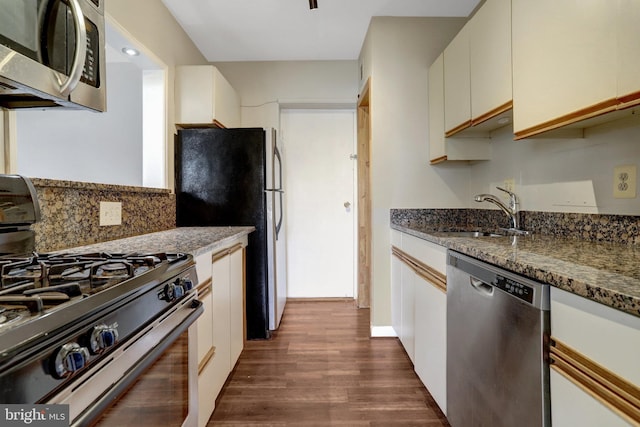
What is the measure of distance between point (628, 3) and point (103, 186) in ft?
6.71

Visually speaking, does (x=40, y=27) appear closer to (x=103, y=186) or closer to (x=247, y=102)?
(x=103, y=186)

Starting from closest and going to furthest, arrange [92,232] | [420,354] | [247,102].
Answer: [92,232], [420,354], [247,102]

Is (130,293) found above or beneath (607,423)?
above

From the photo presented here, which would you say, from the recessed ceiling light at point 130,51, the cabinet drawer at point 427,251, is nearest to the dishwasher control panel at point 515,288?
the cabinet drawer at point 427,251

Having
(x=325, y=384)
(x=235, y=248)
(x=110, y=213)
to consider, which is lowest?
(x=325, y=384)

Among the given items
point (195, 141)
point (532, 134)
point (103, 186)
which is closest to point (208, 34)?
point (195, 141)

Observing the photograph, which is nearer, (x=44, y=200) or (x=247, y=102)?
(x=44, y=200)

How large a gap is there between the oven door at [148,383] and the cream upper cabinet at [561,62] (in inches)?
56.1

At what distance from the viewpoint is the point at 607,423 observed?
0.66 metres

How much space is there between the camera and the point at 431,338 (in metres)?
1.67

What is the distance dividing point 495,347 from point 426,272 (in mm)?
689

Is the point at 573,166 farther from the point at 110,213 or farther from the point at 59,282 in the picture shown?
the point at 110,213

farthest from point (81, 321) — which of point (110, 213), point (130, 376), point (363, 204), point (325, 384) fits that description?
point (363, 204)

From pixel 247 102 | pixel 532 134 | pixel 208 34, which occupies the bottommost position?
pixel 532 134
